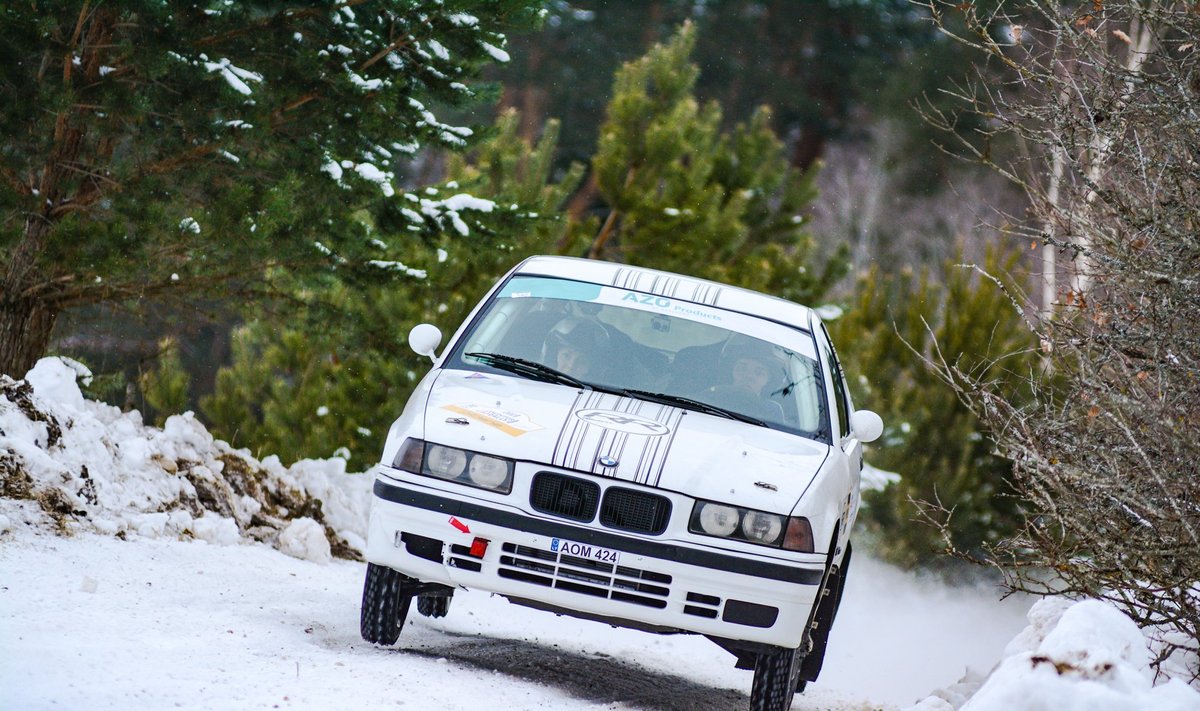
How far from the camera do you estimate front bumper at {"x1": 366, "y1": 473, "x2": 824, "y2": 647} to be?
5.32 metres

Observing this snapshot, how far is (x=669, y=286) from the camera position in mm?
7070

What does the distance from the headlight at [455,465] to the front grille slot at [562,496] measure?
115 mm

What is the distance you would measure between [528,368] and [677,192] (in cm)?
1006

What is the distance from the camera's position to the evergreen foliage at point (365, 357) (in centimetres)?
1395

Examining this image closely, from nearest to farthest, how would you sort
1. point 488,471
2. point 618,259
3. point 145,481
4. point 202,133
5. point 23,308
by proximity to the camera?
point 488,471 → point 145,481 → point 23,308 → point 202,133 → point 618,259

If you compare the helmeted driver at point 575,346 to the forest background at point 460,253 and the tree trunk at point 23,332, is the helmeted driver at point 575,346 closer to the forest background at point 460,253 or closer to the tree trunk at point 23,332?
the forest background at point 460,253

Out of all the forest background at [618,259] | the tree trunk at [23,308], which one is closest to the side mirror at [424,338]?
the forest background at [618,259]

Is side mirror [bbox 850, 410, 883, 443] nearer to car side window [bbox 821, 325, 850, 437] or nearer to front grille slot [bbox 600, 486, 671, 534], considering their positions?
car side window [bbox 821, 325, 850, 437]

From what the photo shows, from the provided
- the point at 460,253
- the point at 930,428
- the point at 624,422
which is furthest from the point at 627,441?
the point at 930,428

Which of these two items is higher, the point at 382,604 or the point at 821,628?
the point at 382,604

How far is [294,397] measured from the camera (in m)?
16.2

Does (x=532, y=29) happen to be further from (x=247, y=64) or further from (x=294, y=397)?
(x=294, y=397)

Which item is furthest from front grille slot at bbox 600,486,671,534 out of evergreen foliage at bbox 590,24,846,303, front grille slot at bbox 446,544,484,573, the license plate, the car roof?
evergreen foliage at bbox 590,24,846,303

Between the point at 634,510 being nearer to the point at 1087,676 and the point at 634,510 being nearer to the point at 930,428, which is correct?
the point at 1087,676
